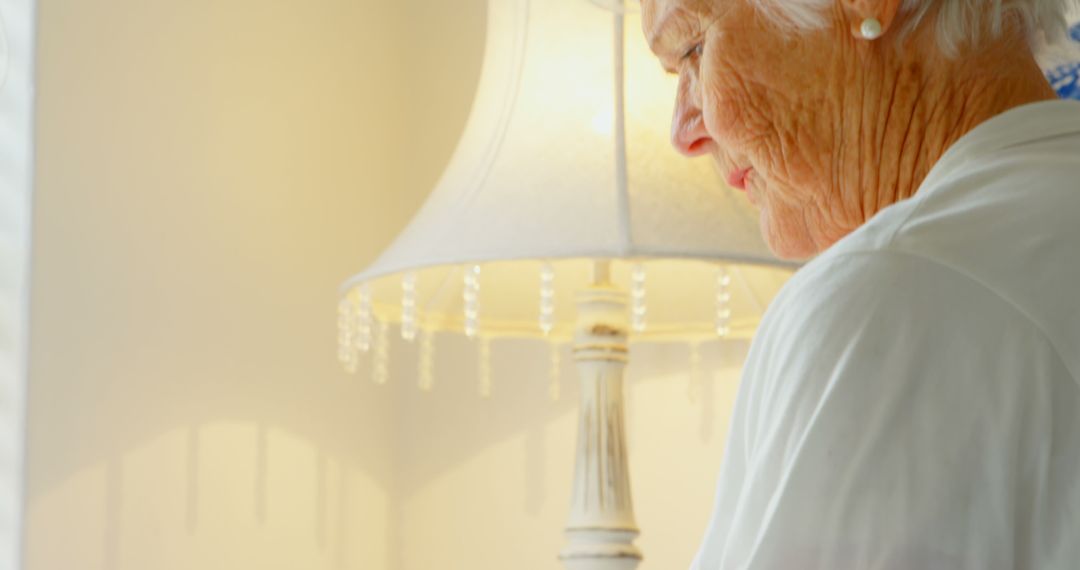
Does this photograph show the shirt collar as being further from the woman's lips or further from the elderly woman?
the woman's lips

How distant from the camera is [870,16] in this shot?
79 centimetres

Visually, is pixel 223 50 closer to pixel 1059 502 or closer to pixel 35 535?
pixel 35 535

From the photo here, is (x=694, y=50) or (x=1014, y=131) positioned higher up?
(x=694, y=50)

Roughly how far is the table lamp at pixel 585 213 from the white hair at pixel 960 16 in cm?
46

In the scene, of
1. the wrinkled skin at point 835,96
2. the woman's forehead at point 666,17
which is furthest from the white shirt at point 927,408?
the woman's forehead at point 666,17

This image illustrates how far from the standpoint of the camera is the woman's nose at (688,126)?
0.97 m

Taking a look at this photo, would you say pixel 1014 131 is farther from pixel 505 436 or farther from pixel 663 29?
pixel 505 436

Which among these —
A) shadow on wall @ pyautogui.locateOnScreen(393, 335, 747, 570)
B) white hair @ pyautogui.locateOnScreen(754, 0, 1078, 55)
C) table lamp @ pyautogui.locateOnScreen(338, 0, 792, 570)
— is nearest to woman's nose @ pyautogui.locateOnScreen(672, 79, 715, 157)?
white hair @ pyautogui.locateOnScreen(754, 0, 1078, 55)

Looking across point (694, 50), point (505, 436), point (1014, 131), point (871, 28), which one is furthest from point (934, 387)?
point (505, 436)

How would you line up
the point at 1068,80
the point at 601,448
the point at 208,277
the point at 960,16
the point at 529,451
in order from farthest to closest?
the point at 529,451 → the point at 208,277 → the point at 601,448 → the point at 1068,80 → the point at 960,16

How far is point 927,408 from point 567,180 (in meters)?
0.82

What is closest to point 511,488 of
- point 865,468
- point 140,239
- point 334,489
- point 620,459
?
point 334,489

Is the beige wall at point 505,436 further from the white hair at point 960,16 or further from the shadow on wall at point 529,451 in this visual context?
the white hair at point 960,16

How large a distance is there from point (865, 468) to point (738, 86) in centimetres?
38
